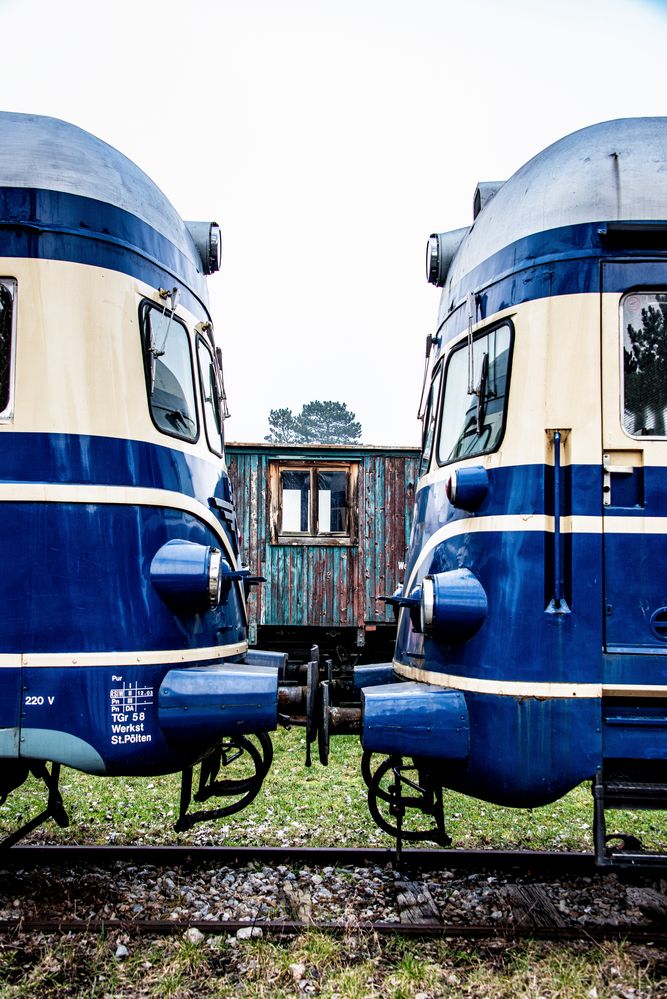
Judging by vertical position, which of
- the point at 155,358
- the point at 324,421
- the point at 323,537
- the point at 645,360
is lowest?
the point at 323,537

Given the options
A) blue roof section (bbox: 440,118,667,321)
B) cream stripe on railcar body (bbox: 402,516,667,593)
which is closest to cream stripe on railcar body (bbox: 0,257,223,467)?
cream stripe on railcar body (bbox: 402,516,667,593)

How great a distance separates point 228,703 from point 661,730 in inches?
80.2

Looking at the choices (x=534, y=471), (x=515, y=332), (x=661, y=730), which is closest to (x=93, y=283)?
(x=515, y=332)

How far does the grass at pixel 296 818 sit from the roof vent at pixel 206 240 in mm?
4182

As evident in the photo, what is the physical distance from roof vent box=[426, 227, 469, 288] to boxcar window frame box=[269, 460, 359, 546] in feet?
23.4

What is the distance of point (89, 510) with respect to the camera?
323cm

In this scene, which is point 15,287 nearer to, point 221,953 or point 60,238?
point 60,238

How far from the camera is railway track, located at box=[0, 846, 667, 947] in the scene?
372 cm

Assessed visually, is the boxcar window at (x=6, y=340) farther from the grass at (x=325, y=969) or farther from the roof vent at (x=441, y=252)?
the grass at (x=325, y=969)

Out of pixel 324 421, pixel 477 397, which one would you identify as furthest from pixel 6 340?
pixel 324 421

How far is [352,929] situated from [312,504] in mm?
8205

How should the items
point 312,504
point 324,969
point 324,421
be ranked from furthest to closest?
point 324,421 < point 312,504 < point 324,969

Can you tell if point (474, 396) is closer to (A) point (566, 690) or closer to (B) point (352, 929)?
(A) point (566, 690)

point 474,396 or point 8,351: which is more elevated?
point 8,351
